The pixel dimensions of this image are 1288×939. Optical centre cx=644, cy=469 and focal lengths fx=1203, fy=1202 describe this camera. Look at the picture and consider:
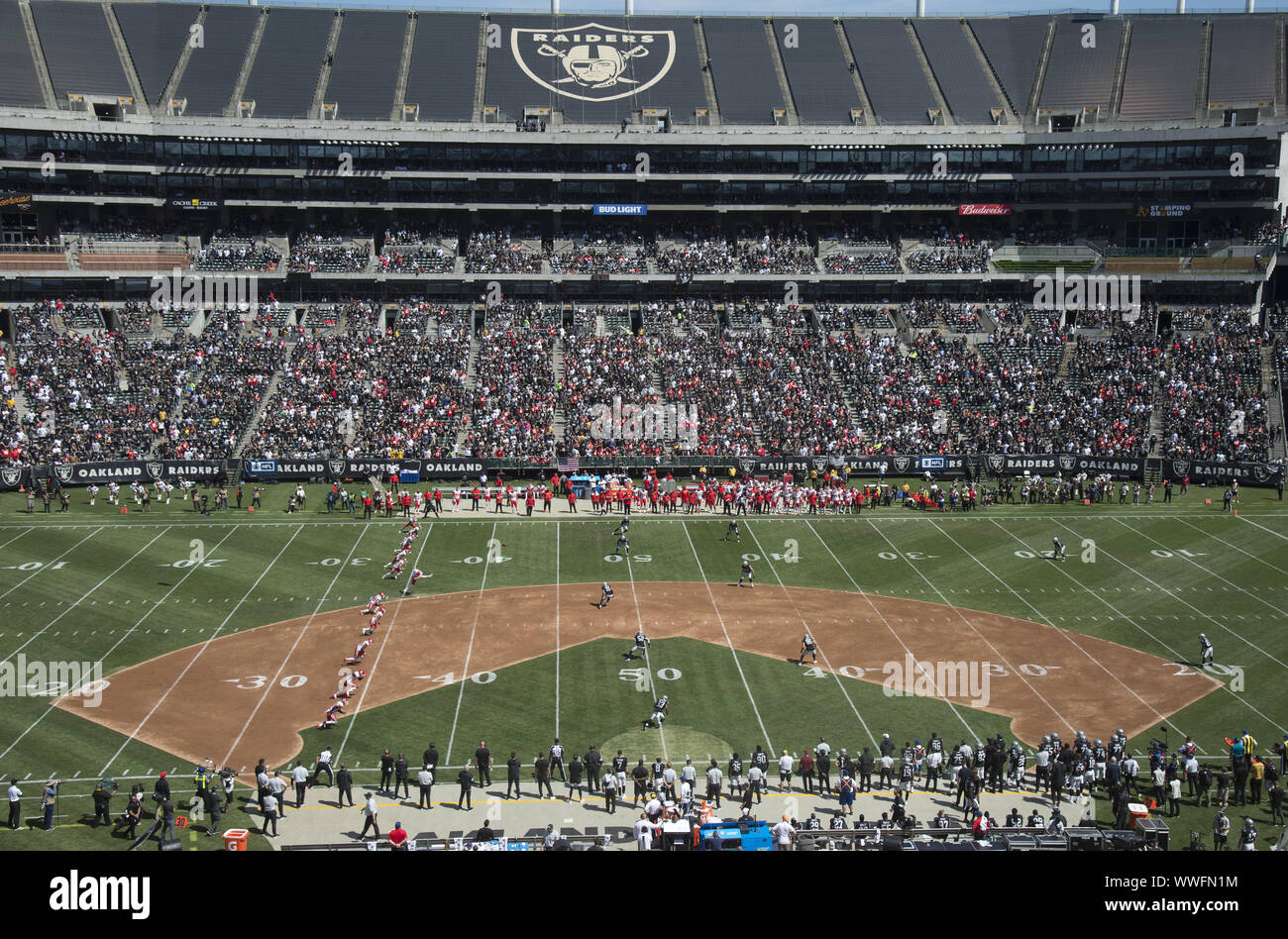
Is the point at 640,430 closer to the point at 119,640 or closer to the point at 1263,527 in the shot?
the point at 1263,527

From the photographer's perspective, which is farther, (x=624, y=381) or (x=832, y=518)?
(x=624, y=381)

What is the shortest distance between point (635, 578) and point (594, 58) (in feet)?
160

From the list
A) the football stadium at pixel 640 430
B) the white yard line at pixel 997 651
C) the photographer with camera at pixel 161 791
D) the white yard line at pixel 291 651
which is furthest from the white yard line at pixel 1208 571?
the photographer with camera at pixel 161 791

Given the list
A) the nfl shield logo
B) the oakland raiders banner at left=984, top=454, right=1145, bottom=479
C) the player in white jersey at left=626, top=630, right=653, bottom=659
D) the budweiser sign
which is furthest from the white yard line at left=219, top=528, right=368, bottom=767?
the budweiser sign

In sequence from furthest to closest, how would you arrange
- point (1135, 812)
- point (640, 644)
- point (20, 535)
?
point (20, 535) < point (640, 644) < point (1135, 812)

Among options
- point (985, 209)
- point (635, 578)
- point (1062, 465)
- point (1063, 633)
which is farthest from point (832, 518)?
point (985, 209)

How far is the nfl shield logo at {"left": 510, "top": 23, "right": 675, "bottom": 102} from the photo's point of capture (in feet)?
257

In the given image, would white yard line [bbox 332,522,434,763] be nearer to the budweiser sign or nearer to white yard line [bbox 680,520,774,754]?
white yard line [bbox 680,520,774,754]

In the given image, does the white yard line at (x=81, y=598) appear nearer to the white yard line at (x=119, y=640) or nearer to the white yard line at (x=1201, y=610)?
the white yard line at (x=119, y=640)

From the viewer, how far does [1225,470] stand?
55.5 m

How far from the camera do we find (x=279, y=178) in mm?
72250
